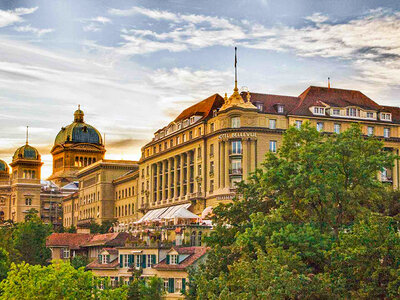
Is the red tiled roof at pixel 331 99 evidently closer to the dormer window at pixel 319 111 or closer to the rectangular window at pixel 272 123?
the dormer window at pixel 319 111

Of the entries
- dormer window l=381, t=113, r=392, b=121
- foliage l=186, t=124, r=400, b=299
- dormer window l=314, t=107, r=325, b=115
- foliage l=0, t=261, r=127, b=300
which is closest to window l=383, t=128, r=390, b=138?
dormer window l=381, t=113, r=392, b=121

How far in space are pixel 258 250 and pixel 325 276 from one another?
454 cm

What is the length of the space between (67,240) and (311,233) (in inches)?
2649

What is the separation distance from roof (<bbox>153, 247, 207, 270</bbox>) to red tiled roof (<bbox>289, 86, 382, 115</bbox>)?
168 feet

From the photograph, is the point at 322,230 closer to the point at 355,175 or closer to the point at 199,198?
the point at 355,175

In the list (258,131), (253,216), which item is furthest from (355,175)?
(258,131)

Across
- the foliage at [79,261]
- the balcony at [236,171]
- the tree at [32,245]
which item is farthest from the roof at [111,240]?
the balcony at [236,171]

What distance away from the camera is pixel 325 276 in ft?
156

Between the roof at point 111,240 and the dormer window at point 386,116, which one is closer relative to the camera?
the roof at point 111,240

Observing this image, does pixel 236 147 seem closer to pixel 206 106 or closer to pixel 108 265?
pixel 206 106

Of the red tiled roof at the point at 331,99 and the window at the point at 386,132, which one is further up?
the red tiled roof at the point at 331,99

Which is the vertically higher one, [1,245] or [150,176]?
[150,176]

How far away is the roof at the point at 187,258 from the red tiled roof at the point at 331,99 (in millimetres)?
51105

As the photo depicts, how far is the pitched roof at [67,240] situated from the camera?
110938 mm
